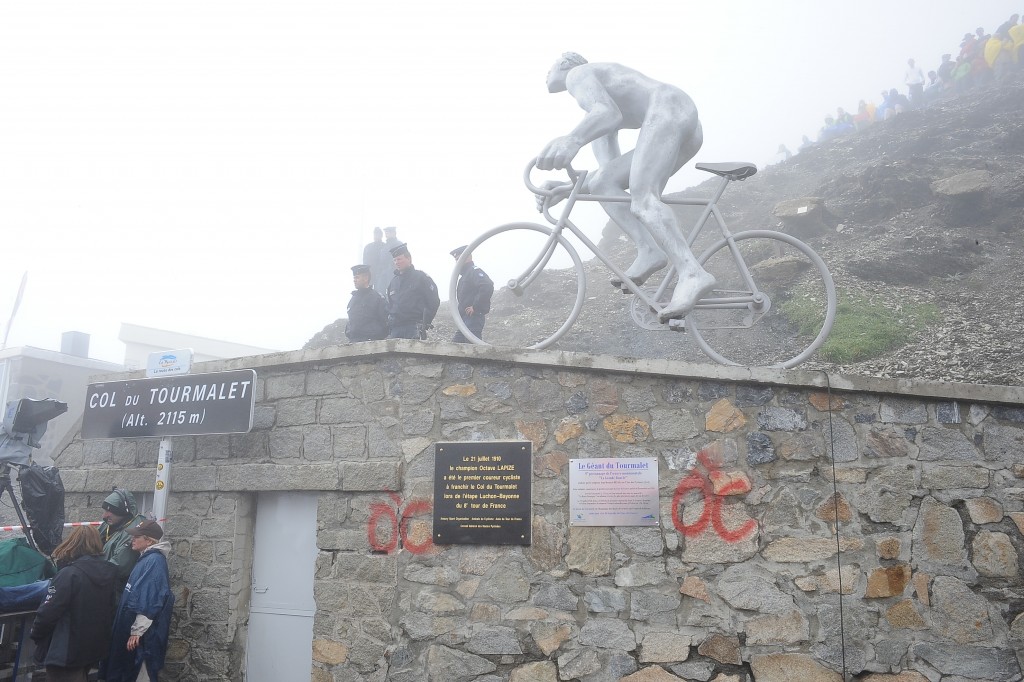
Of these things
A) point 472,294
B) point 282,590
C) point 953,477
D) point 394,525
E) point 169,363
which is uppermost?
point 472,294

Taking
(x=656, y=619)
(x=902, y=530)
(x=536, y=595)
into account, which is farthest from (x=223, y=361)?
(x=902, y=530)

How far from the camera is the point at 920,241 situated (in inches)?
452

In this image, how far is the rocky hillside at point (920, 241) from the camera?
8.09 metres

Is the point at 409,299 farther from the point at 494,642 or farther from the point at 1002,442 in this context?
the point at 1002,442

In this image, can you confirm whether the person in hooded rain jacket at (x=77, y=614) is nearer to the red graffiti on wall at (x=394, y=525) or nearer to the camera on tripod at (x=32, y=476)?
the camera on tripod at (x=32, y=476)

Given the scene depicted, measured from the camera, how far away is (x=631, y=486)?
15.1ft

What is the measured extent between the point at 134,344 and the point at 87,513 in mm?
15245

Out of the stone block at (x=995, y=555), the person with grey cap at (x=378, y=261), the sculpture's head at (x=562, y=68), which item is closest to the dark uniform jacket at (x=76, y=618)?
the sculpture's head at (x=562, y=68)

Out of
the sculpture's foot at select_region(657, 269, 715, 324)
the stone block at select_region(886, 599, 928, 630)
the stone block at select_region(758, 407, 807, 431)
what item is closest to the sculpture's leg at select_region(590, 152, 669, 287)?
the sculpture's foot at select_region(657, 269, 715, 324)

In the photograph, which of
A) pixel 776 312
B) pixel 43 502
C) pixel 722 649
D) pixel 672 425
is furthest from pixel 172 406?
pixel 776 312

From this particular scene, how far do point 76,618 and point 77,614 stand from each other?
24 millimetres

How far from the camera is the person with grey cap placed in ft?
44.8

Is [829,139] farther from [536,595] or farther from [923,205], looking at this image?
[536,595]

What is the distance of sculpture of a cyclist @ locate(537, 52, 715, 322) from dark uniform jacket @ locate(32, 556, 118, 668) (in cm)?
413
